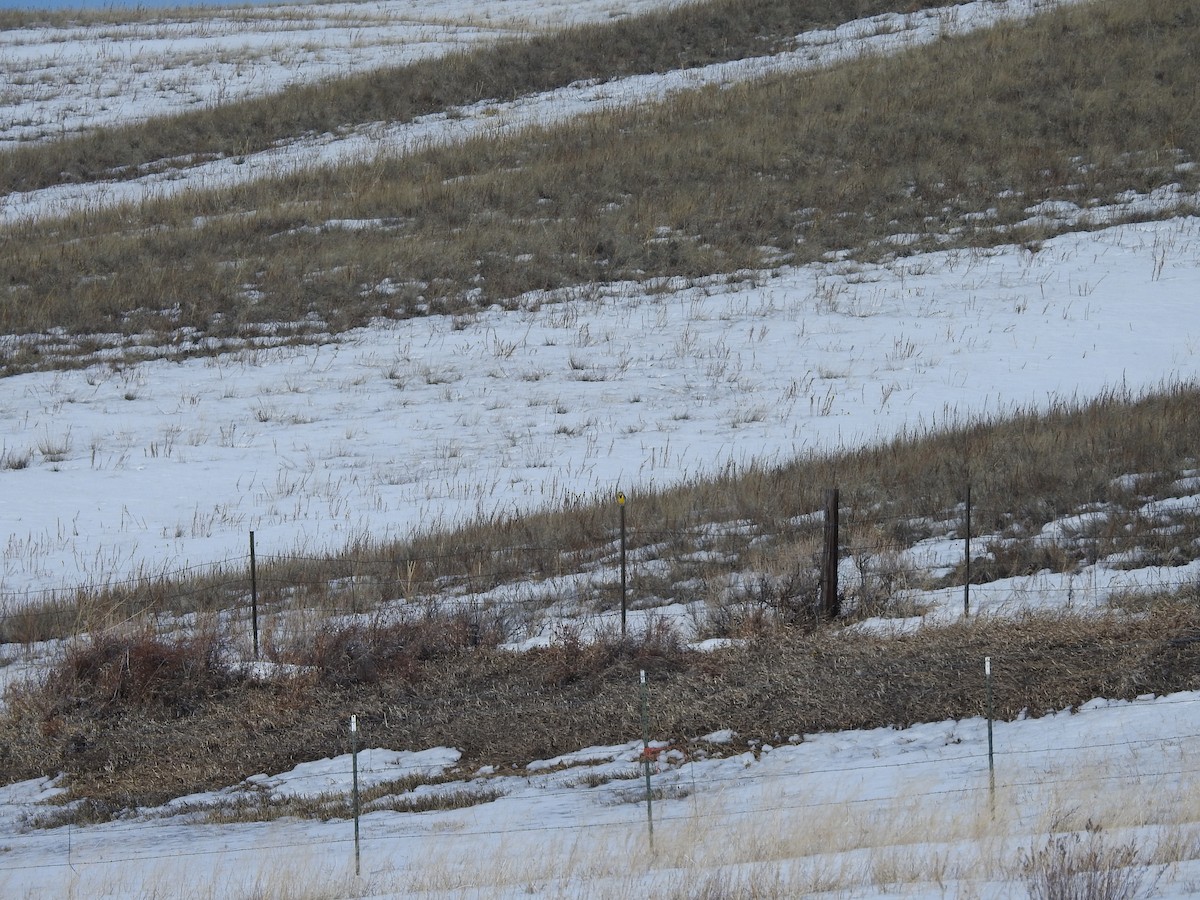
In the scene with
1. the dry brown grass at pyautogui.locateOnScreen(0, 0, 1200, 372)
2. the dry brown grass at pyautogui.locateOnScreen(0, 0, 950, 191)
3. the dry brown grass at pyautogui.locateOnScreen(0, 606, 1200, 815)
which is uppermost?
the dry brown grass at pyautogui.locateOnScreen(0, 0, 950, 191)

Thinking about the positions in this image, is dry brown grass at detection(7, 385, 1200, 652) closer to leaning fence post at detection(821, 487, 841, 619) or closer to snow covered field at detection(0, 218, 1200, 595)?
leaning fence post at detection(821, 487, 841, 619)

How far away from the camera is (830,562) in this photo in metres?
9.88

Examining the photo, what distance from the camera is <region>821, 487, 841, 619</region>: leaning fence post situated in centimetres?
983

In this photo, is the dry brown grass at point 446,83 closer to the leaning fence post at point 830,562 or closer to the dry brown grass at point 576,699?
the dry brown grass at point 576,699

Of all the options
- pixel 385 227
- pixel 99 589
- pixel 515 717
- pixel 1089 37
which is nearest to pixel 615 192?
pixel 385 227

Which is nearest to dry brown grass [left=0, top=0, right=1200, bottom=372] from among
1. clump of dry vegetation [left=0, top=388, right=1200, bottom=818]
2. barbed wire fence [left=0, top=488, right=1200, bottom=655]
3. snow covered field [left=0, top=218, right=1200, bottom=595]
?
snow covered field [left=0, top=218, right=1200, bottom=595]

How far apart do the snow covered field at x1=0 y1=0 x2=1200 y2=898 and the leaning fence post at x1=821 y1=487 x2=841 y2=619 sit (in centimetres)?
113

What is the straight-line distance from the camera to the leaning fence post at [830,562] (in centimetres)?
983

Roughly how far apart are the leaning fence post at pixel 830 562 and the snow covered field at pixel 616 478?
1.13 metres

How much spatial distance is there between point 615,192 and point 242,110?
496 inches

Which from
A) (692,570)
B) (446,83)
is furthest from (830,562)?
(446,83)

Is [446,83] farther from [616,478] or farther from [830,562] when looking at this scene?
[830,562]

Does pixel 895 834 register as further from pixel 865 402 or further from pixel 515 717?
pixel 865 402

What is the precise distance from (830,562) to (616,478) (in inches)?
186
